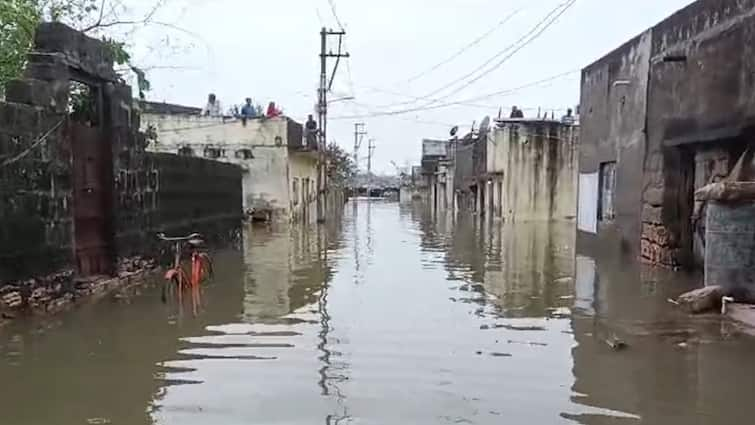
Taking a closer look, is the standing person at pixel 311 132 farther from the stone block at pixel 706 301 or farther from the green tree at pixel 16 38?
the stone block at pixel 706 301

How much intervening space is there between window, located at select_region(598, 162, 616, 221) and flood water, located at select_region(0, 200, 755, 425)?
227 inches

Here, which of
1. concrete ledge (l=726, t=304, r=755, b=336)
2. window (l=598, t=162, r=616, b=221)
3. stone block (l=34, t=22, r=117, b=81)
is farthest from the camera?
window (l=598, t=162, r=616, b=221)

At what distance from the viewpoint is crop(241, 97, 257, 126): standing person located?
1276 inches

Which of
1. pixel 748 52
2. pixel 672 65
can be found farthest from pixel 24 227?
pixel 672 65

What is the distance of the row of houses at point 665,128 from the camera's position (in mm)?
11969

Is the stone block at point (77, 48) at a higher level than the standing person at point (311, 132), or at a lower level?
lower

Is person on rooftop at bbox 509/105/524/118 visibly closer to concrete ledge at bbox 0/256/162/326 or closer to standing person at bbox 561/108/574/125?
standing person at bbox 561/108/574/125

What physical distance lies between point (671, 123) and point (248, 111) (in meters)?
23.3

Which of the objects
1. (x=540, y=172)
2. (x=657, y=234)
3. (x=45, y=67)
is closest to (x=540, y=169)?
(x=540, y=172)

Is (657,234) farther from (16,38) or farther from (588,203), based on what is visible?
(16,38)

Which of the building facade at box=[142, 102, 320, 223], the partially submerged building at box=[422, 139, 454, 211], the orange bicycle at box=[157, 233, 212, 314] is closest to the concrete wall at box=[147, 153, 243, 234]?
the orange bicycle at box=[157, 233, 212, 314]

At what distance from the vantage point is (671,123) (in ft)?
46.8

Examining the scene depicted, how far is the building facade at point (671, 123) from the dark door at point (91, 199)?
9.66 m

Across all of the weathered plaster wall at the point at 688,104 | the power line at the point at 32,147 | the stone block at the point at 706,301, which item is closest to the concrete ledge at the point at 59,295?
the power line at the point at 32,147
